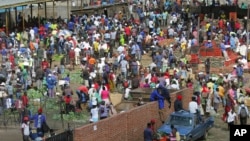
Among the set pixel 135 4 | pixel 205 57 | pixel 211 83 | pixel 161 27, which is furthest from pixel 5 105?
pixel 135 4

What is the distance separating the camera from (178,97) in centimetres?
2734

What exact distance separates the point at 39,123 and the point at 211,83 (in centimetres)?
937

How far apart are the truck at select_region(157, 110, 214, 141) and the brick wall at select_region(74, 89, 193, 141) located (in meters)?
0.88

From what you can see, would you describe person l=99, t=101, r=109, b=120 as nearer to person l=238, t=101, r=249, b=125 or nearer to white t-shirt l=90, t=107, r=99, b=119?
white t-shirt l=90, t=107, r=99, b=119

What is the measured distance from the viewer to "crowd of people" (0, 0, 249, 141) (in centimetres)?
2755

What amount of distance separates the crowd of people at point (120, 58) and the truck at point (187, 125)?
0.90 m

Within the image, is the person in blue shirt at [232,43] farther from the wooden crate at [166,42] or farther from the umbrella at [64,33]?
the umbrella at [64,33]

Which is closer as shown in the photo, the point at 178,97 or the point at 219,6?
the point at 178,97

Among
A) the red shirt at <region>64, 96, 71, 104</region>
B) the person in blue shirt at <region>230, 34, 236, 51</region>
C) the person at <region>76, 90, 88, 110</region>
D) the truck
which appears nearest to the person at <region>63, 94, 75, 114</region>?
the red shirt at <region>64, 96, 71, 104</region>

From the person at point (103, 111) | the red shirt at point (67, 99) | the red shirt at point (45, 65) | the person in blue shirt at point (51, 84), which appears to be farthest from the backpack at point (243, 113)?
the red shirt at point (45, 65)

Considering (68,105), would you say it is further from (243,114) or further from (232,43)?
(232,43)

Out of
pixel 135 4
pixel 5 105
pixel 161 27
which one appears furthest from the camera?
pixel 135 4

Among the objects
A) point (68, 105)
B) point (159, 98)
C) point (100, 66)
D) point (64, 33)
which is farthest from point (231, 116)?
point (64, 33)

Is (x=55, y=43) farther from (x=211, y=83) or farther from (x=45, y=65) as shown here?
(x=211, y=83)
